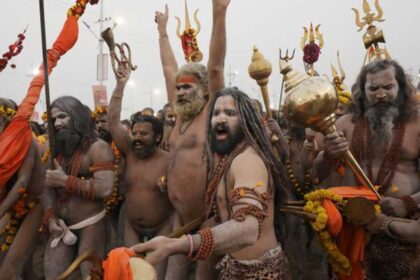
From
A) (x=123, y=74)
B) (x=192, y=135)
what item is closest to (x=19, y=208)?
(x=123, y=74)

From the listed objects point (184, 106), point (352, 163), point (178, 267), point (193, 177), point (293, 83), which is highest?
point (293, 83)

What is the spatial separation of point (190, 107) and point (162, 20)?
→ 69.7 inches

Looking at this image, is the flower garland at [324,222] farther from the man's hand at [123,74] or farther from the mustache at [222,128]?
the man's hand at [123,74]

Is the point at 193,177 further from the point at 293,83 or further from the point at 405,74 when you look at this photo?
the point at 405,74

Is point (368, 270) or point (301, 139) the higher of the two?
point (301, 139)

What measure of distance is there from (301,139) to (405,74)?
73.6 inches

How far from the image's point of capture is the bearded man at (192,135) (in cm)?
308

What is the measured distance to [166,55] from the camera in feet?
14.3

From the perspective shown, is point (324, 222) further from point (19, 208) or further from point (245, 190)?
point (19, 208)

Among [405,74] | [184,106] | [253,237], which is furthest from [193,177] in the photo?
[405,74]

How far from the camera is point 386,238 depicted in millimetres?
2861

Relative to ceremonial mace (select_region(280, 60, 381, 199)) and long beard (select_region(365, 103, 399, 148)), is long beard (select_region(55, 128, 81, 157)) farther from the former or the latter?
long beard (select_region(365, 103, 399, 148))

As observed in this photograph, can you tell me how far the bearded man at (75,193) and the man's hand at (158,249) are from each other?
2111 mm

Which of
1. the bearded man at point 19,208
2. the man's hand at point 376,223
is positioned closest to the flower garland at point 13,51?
the bearded man at point 19,208
